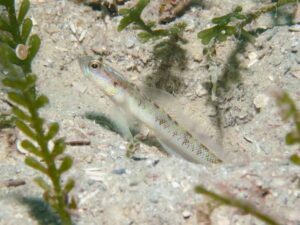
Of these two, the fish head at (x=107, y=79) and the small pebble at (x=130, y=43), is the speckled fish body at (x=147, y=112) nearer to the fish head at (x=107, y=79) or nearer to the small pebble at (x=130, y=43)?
the fish head at (x=107, y=79)

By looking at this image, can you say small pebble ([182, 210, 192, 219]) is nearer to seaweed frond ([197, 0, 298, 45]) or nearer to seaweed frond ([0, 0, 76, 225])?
seaweed frond ([0, 0, 76, 225])

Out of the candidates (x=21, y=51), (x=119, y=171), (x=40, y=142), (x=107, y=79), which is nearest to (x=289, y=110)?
(x=40, y=142)

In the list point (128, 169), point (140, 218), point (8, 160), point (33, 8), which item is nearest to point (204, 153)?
point (128, 169)

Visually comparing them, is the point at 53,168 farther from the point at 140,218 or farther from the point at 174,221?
the point at 174,221

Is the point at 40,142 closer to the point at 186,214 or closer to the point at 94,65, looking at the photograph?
the point at 186,214

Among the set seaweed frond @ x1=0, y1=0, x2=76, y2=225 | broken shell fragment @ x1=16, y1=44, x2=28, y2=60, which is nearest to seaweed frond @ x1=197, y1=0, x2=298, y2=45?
broken shell fragment @ x1=16, y1=44, x2=28, y2=60
